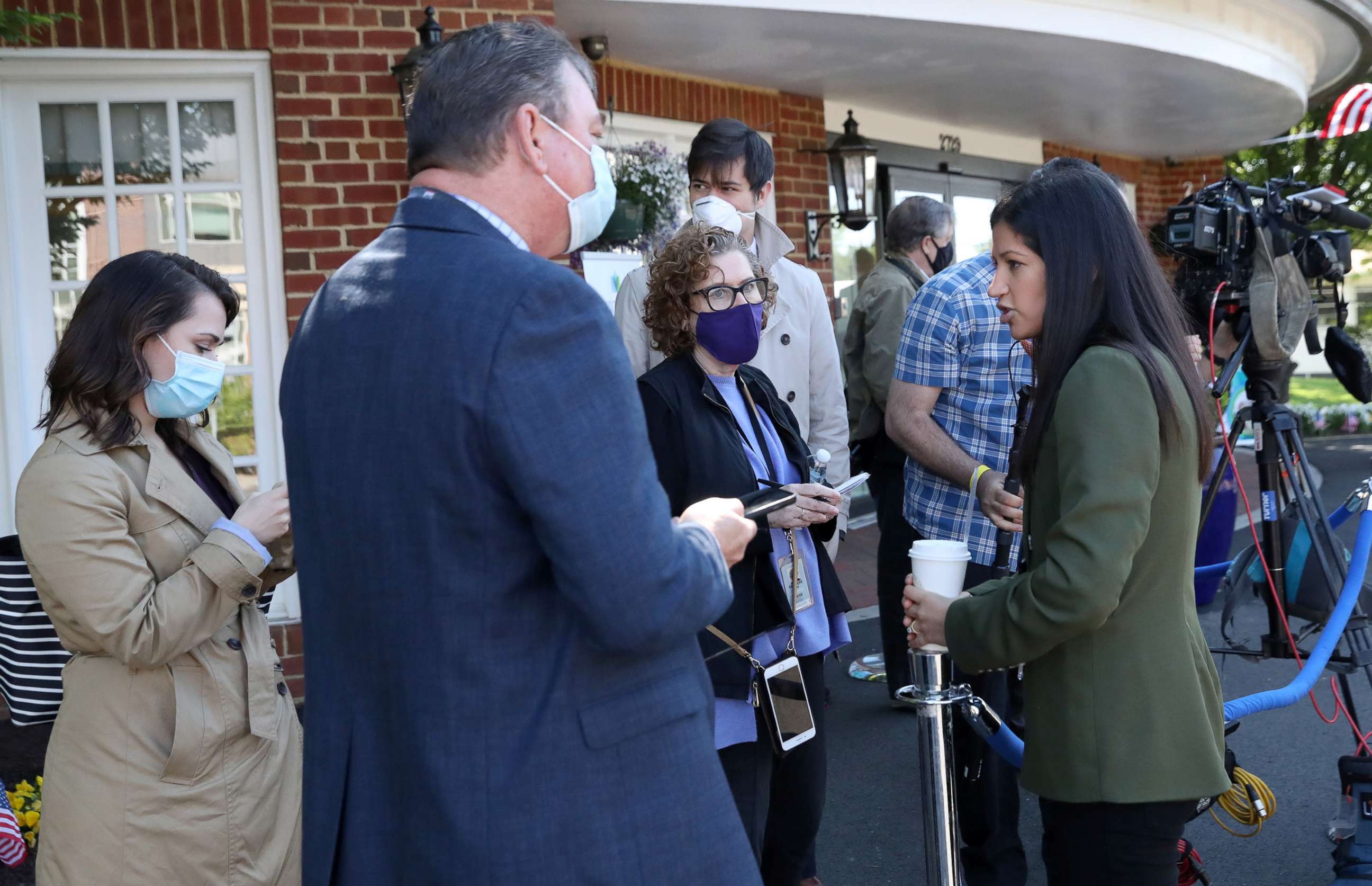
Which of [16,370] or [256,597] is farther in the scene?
[16,370]

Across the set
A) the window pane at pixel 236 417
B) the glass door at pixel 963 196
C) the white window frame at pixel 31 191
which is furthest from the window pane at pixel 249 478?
the glass door at pixel 963 196

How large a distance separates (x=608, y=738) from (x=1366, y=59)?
12003 millimetres

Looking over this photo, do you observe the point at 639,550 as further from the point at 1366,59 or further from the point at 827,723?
the point at 1366,59

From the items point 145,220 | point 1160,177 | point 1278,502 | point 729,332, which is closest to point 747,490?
point 729,332

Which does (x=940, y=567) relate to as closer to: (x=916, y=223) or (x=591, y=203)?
(x=591, y=203)

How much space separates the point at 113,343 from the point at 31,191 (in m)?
3.10

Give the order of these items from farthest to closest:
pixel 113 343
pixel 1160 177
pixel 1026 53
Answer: pixel 1160 177
pixel 1026 53
pixel 113 343

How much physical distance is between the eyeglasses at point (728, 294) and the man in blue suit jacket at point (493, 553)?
115 cm

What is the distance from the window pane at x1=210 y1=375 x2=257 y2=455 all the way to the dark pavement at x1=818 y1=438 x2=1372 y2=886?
2.73m

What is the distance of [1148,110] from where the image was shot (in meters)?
9.86

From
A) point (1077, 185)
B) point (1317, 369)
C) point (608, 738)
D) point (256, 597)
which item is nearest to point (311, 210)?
point (256, 597)

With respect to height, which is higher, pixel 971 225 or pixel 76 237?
pixel 971 225

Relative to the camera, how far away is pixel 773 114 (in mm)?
7957

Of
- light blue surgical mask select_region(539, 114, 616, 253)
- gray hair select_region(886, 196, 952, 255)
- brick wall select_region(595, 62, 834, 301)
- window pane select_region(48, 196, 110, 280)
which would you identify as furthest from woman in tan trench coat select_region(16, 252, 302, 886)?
brick wall select_region(595, 62, 834, 301)
